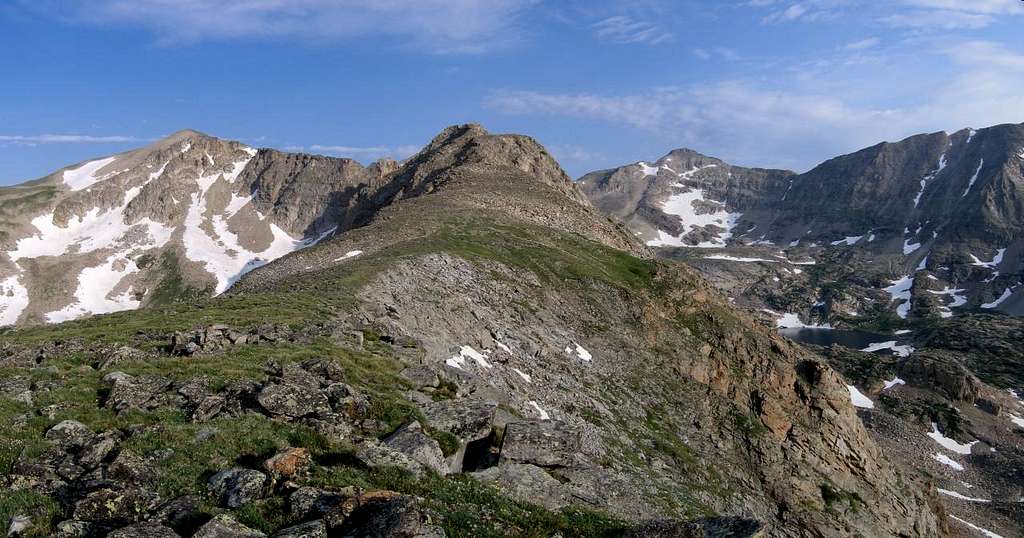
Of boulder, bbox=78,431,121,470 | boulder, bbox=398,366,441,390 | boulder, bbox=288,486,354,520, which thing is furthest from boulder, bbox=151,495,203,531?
boulder, bbox=398,366,441,390

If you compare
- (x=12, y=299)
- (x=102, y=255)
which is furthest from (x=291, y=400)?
(x=102, y=255)

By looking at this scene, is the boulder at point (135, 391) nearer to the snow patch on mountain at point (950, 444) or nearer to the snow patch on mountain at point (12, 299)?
the snow patch on mountain at point (950, 444)

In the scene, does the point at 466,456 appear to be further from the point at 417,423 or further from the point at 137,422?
the point at 137,422

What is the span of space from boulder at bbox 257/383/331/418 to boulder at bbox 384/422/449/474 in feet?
9.29

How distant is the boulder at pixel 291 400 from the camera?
1914 cm

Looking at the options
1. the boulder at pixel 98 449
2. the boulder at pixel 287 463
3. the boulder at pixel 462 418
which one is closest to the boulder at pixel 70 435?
the boulder at pixel 98 449

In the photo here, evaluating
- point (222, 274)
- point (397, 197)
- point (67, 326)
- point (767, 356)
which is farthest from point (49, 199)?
point (767, 356)

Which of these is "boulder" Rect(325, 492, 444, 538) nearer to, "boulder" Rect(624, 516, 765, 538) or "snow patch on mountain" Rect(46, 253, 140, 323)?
"boulder" Rect(624, 516, 765, 538)

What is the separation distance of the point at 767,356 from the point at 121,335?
52.4 meters

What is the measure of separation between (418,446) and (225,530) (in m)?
6.44

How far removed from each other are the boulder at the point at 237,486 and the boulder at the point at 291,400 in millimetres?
4285

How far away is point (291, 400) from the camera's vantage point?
19.6 m

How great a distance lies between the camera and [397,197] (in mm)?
102188

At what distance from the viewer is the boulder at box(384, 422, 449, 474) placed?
57.3ft
